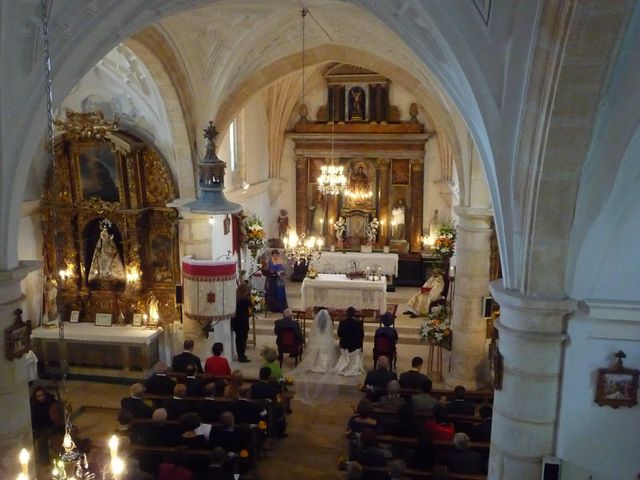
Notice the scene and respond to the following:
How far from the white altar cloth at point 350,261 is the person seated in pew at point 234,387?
8828 mm

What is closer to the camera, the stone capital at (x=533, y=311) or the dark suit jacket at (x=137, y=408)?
the stone capital at (x=533, y=311)

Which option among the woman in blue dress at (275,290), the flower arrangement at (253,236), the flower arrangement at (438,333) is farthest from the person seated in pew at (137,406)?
the flower arrangement at (253,236)

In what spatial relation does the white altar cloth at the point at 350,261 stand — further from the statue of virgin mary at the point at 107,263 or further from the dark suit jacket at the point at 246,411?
the dark suit jacket at the point at 246,411

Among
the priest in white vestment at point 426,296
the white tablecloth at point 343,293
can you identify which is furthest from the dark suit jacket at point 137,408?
the priest in white vestment at point 426,296

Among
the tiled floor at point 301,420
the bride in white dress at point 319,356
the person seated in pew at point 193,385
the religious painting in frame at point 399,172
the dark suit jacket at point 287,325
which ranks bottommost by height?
the tiled floor at point 301,420

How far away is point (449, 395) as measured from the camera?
10.1m

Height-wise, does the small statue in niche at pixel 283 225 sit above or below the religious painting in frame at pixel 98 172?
below

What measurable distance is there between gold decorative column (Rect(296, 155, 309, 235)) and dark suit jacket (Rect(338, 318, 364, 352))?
8.59 metres

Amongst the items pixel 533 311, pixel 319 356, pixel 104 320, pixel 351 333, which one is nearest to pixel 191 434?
pixel 533 311

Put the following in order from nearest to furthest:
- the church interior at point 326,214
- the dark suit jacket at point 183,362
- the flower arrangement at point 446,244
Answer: the church interior at point 326,214, the dark suit jacket at point 183,362, the flower arrangement at point 446,244

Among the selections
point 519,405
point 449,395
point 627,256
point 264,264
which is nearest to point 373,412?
point 449,395

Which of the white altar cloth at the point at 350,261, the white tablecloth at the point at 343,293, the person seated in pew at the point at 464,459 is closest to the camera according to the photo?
the person seated in pew at the point at 464,459

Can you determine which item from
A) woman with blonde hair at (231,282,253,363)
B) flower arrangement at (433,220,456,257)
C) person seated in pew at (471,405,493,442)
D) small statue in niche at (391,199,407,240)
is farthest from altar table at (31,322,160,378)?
small statue in niche at (391,199,407,240)

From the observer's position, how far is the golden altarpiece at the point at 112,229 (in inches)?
499
